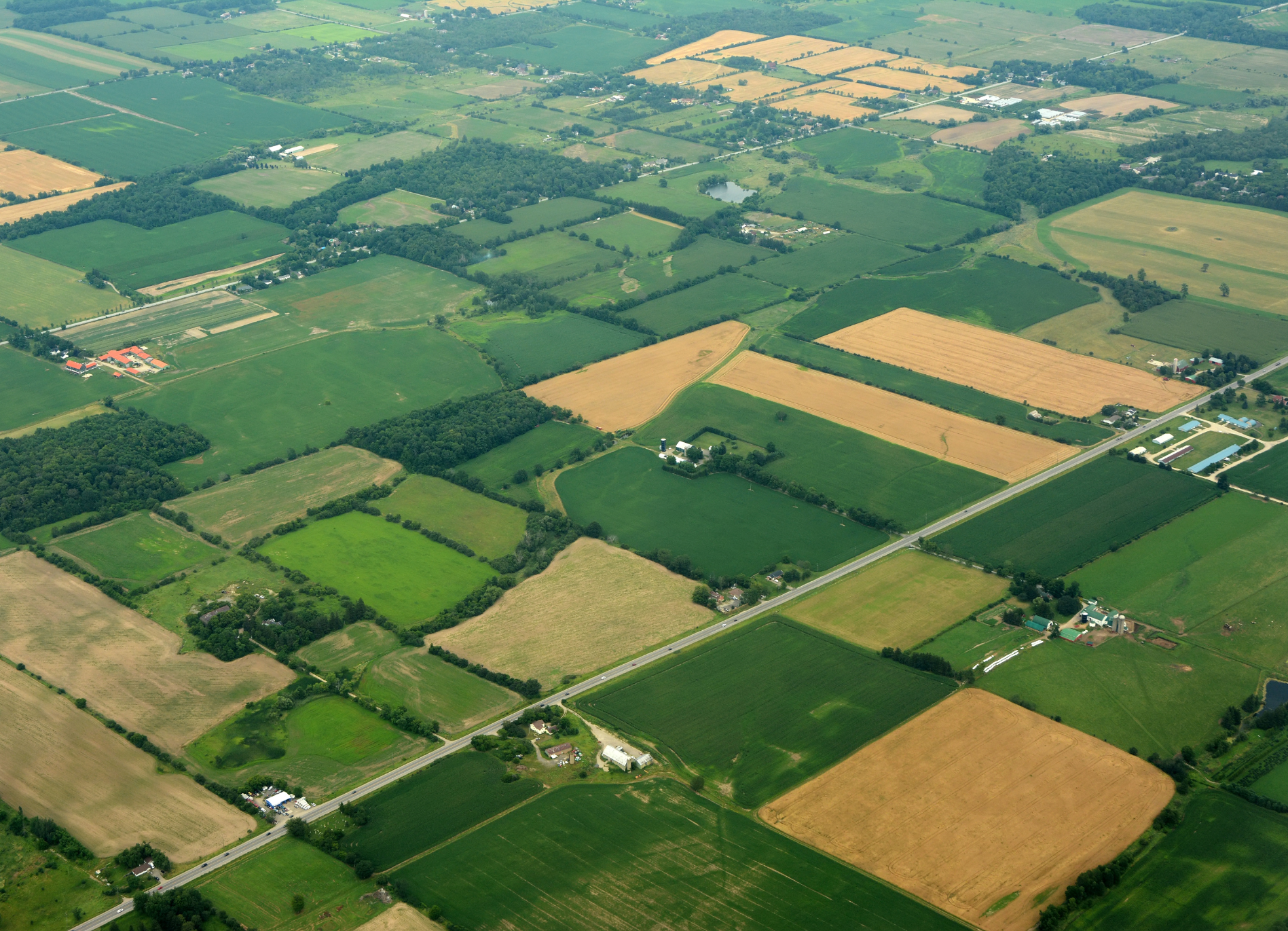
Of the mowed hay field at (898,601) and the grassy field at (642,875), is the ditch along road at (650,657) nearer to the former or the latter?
the mowed hay field at (898,601)

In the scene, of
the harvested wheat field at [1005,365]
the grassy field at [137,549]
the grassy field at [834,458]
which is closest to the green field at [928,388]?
the harvested wheat field at [1005,365]

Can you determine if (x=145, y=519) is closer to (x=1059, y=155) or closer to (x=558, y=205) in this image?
(x=558, y=205)

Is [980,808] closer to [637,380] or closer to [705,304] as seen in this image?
[637,380]

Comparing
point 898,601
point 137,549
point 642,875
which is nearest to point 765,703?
point 898,601

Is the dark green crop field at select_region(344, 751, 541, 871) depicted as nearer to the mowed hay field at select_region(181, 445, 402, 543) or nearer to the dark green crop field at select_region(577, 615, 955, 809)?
the dark green crop field at select_region(577, 615, 955, 809)

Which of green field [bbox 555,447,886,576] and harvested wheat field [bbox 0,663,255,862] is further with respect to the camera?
green field [bbox 555,447,886,576]

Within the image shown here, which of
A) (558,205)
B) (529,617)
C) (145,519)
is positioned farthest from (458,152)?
(529,617)

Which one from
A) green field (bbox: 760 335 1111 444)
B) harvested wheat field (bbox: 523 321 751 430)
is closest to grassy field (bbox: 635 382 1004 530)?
harvested wheat field (bbox: 523 321 751 430)
